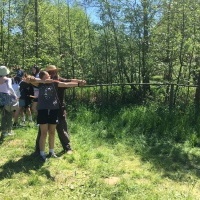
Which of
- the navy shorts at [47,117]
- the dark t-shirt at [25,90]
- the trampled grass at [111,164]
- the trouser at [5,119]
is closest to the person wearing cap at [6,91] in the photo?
the trouser at [5,119]

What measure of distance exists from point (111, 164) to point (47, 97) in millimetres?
1438

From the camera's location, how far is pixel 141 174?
5457 mm

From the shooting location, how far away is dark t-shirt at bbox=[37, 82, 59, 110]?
574cm

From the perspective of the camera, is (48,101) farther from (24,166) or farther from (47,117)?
(24,166)

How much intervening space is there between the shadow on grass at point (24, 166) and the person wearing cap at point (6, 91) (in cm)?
133

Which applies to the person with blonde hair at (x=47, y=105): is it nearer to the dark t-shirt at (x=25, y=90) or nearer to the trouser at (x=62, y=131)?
the trouser at (x=62, y=131)

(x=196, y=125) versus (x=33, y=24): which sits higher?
(x=33, y=24)

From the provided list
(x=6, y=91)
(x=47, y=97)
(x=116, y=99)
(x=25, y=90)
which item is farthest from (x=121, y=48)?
(x=47, y=97)

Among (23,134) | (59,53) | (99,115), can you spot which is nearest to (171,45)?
(99,115)

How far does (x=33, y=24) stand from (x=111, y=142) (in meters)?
5.91

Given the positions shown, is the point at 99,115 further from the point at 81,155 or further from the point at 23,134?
the point at 81,155

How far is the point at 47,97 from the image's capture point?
5.75m

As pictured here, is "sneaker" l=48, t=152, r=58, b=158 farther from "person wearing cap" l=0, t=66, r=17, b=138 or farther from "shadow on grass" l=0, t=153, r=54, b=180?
"person wearing cap" l=0, t=66, r=17, b=138

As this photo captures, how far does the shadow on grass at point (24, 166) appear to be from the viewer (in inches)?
211
